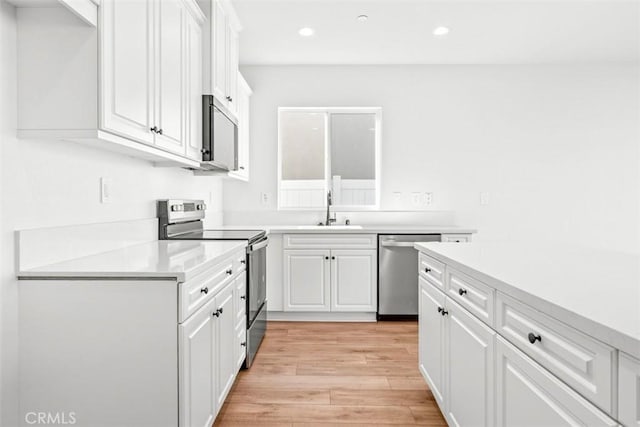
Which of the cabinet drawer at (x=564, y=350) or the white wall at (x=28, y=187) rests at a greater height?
the white wall at (x=28, y=187)

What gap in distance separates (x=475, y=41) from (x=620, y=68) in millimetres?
1846

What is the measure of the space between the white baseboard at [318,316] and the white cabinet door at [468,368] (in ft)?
6.31

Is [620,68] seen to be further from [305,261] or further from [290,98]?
[305,261]

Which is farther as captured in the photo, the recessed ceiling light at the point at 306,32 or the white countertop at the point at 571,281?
the recessed ceiling light at the point at 306,32

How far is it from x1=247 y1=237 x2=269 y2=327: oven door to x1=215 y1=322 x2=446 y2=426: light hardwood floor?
341 millimetres

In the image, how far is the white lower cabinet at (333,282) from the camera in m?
3.65

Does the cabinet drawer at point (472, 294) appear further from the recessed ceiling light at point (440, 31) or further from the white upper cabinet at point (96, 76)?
the recessed ceiling light at point (440, 31)

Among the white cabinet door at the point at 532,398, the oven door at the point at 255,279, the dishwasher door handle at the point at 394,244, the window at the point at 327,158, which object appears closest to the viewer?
the white cabinet door at the point at 532,398

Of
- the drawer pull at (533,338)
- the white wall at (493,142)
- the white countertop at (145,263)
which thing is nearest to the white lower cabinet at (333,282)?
the white wall at (493,142)

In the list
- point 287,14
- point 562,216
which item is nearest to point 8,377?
point 287,14

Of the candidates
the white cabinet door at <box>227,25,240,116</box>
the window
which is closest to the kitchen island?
the white cabinet door at <box>227,25,240,116</box>

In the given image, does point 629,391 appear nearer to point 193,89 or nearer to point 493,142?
point 193,89

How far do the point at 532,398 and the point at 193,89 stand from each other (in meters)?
2.18

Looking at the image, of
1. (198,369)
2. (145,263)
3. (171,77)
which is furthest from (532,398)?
(171,77)
